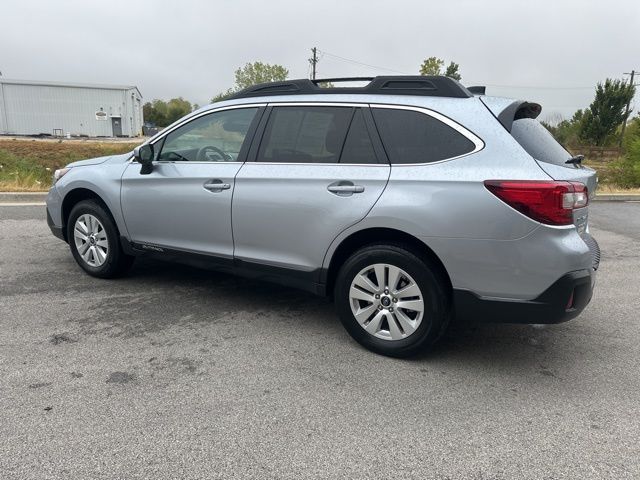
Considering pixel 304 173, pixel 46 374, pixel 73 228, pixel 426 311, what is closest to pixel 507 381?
pixel 426 311

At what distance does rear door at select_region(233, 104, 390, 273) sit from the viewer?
340cm

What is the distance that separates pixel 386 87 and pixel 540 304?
1.78 m

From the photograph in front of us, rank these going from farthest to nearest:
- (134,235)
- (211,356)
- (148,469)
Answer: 1. (134,235)
2. (211,356)
3. (148,469)

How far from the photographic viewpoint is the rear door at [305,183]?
340 centimetres

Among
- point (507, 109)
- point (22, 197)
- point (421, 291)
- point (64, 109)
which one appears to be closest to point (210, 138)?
point (421, 291)

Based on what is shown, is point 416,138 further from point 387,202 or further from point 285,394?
point 285,394

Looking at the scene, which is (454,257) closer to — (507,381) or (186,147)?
(507,381)

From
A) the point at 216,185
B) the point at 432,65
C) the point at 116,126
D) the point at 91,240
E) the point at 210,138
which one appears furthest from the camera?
the point at 116,126

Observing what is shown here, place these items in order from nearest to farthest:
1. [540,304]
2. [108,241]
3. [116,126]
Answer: [540,304] < [108,241] < [116,126]

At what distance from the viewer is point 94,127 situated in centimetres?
5244

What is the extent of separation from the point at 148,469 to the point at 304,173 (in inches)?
83.7

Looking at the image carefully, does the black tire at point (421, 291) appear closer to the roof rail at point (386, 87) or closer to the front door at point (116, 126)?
the roof rail at point (386, 87)

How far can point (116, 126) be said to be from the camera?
53.2m

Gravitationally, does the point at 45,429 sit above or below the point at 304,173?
below
